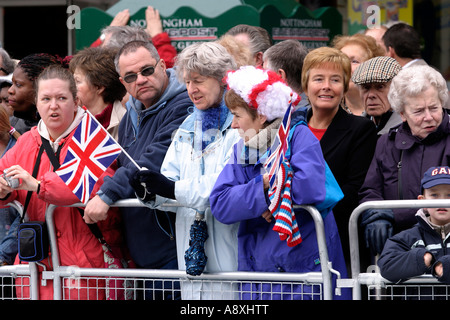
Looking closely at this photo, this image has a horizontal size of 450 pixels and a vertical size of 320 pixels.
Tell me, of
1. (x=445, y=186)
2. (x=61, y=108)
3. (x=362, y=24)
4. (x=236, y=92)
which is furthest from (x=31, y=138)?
(x=362, y=24)

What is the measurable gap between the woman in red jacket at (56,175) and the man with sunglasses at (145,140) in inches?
6.9

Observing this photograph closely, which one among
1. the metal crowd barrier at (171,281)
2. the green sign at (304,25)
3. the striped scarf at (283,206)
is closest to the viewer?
the striped scarf at (283,206)

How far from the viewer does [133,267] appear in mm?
A: 5156

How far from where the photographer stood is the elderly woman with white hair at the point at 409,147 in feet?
15.2

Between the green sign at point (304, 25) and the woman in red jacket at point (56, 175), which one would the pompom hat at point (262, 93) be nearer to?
the woman in red jacket at point (56, 175)

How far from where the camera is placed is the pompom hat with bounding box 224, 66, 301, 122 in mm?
4508

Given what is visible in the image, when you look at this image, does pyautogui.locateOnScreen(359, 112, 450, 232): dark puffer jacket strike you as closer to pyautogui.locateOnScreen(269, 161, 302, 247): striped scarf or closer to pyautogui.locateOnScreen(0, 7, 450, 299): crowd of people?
pyautogui.locateOnScreen(0, 7, 450, 299): crowd of people

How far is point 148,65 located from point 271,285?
1683mm

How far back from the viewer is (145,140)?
5184 millimetres

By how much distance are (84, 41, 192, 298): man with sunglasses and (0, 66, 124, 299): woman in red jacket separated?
175 mm

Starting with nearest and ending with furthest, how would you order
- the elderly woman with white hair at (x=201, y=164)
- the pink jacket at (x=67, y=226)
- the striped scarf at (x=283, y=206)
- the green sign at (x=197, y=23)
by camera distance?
1. the striped scarf at (x=283, y=206)
2. the elderly woman with white hair at (x=201, y=164)
3. the pink jacket at (x=67, y=226)
4. the green sign at (x=197, y=23)

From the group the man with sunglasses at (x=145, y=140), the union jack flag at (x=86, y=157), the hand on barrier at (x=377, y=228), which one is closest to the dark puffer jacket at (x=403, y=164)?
the hand on barrier at (x=377, y=228)

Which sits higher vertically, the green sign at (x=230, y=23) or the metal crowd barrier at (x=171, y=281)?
the green sign at (x=230, y=23)

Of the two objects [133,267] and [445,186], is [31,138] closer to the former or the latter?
[133,267]
